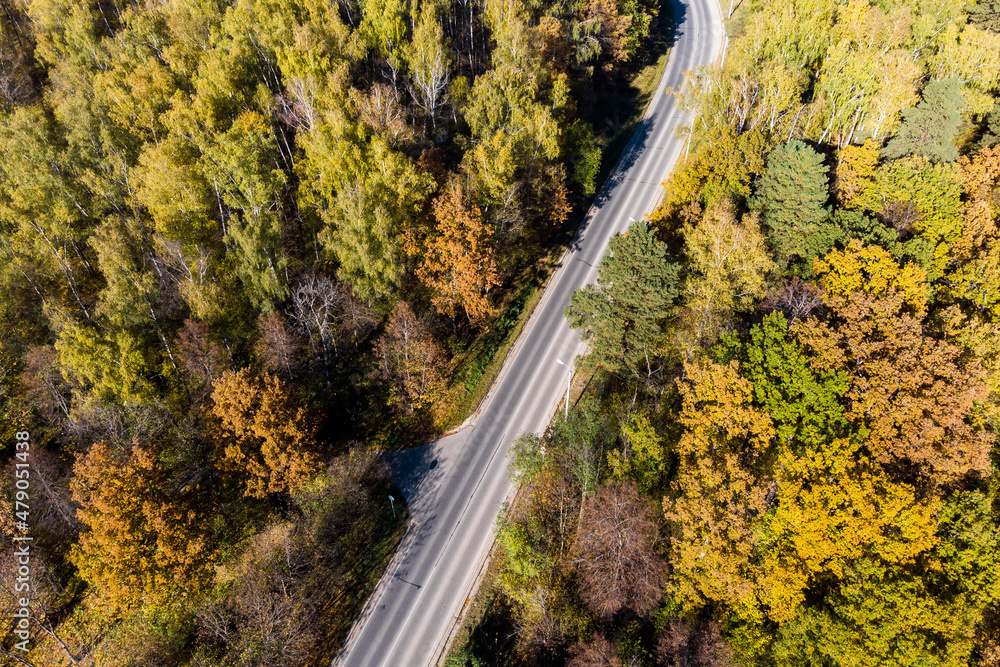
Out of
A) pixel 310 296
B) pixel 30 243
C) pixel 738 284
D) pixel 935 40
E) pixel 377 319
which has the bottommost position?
pixel 738 284

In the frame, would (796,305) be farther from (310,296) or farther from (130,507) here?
(130,507)

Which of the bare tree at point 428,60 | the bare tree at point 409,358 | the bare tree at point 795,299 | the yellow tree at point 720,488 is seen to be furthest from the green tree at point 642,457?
the bare tree at point 428,60

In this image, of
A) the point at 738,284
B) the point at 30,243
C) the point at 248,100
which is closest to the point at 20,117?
the point at 30,243

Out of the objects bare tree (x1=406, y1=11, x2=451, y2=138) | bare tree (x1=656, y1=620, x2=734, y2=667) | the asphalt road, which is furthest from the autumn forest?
the asphalt road

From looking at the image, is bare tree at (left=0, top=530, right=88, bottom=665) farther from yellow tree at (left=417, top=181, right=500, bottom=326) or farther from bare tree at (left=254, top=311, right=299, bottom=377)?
yellow tree at (left=417, top=181, right=500, bottom=326)

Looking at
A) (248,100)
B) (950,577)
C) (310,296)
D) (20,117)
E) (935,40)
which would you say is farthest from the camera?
(935,40)

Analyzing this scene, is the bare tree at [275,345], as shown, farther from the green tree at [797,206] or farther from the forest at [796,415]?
the green tree at [797,206]
